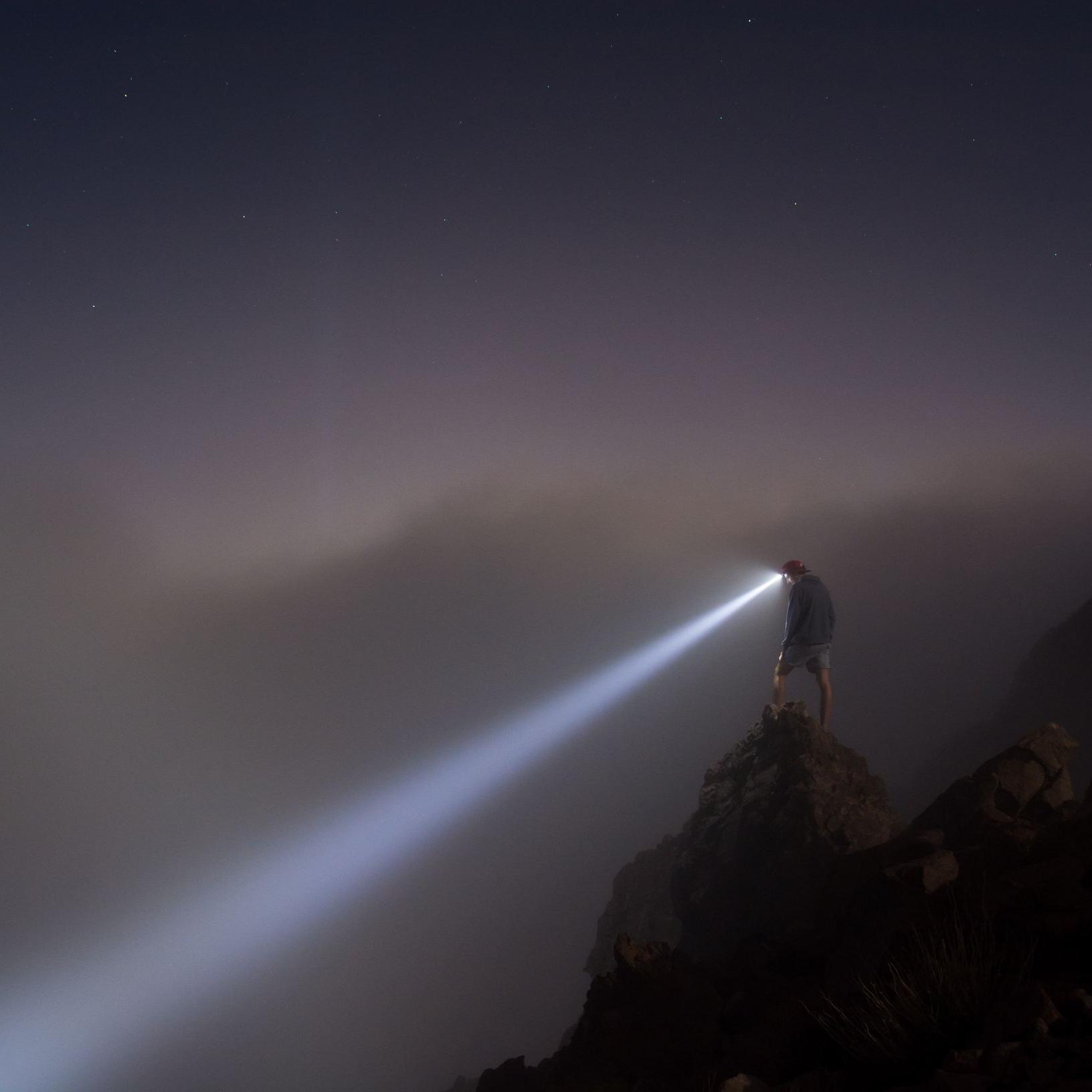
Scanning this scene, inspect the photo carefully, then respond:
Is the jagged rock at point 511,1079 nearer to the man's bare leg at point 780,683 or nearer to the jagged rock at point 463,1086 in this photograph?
the man's bare leg at point 780,683

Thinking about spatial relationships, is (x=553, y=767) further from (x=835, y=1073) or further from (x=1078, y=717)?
(x=835, y=1073)

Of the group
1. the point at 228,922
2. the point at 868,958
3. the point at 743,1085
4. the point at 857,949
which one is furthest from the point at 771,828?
the point at 228,922

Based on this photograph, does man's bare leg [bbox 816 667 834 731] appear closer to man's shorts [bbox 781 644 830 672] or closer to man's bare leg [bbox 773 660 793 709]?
man's shorts [bbox 781 644 830 672]

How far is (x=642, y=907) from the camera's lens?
17.3m

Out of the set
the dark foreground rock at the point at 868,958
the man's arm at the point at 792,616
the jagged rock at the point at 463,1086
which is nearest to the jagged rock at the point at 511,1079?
the dark foreground rock at the point at 868,958

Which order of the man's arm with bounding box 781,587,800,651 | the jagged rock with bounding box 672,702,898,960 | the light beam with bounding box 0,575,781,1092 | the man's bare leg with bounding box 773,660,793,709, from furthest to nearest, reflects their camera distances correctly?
1. the light beam with bounding box 0,575,781,1092
2. the man's bare leg with bounding box 773,660,793,709
3. the man's arm with bounding box 781,587,800,651
4. the jagged rock with bounding box 672,702,898,960

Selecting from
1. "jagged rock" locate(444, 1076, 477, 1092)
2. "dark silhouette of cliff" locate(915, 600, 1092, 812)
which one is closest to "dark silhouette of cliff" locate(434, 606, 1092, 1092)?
"dark silhouette of cliff" locate(915, 600, 1092, 812)

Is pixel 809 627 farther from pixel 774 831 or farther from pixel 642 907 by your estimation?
pixel 642 907

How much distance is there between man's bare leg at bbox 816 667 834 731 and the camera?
1064 centimetres

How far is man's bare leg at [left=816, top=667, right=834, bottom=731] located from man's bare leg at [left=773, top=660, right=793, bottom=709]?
510 millimetres

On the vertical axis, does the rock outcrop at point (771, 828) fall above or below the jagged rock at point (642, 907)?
above

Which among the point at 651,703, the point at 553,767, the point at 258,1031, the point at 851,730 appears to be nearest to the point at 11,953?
the point at 258,1031

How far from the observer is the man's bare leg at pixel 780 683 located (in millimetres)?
11068

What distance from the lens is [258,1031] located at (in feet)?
289
